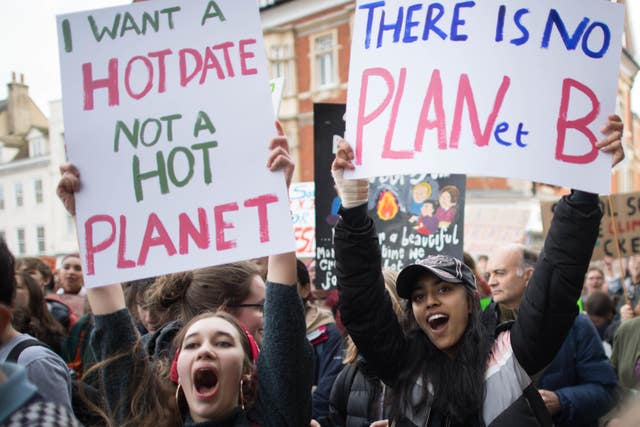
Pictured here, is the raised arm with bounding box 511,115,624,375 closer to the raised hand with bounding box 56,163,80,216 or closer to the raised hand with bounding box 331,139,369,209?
the raised hand with bounding box 331,139,369,209

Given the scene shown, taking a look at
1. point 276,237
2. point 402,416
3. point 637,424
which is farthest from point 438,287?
point 637,424

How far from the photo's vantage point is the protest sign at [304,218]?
6.45 m

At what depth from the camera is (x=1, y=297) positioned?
201 cm

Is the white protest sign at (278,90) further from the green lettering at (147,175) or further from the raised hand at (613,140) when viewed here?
the raised hand at (613,140)

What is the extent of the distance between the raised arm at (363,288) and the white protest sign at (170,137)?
0.23 m

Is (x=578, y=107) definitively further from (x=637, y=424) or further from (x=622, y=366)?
(x=622, y=366)

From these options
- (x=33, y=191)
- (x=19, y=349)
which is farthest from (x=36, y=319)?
(x=33, y=191)

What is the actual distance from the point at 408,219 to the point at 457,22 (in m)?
2.17

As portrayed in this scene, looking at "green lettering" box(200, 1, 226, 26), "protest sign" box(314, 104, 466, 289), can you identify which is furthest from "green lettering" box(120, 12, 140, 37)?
"protest sign" box(314, 104, 466, 289)

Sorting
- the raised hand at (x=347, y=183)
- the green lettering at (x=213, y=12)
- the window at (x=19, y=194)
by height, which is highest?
the green lettering at (x=213, y=12)

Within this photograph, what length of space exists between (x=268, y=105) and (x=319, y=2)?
25791mm

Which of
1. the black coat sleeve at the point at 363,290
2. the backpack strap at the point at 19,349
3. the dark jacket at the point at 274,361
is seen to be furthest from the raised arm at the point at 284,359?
the backpack strap at the point at 19,349

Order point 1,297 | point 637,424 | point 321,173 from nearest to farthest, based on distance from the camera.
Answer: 1. point 637,424
2. point 1,297
3. point 321,173

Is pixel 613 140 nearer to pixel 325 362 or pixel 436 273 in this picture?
pixel 436 273
